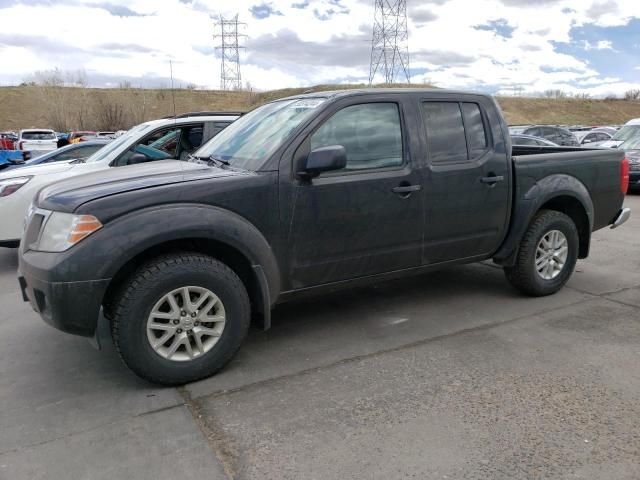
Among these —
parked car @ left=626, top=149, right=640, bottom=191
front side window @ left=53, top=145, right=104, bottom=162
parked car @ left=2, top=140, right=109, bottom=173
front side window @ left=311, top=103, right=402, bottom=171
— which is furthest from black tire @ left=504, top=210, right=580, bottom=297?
parked car @ left=626, top=149, right=640, bottom=191

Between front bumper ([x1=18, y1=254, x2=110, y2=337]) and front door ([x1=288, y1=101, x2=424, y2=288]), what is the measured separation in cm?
131

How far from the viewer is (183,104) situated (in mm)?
74438

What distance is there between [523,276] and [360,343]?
1856 mm

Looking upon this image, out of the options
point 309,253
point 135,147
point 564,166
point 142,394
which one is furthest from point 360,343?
point 135,147

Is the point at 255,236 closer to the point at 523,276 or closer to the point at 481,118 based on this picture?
the point at 481,118

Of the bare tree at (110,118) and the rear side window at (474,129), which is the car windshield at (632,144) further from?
the bare tree at (110,118)

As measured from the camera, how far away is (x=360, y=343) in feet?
13.9

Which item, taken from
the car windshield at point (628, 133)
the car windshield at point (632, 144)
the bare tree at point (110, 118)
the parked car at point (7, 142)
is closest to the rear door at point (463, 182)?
the car windshield at point (632, 144)

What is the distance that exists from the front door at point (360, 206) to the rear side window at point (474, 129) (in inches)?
28.2

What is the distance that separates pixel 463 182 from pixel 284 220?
166cm

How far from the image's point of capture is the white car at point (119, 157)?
6.54 metres

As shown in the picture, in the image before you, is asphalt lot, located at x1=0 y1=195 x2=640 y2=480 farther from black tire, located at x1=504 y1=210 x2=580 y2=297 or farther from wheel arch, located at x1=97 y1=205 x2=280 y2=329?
wheel arch, located at x1=97 y1=205 x2=280 y2=329

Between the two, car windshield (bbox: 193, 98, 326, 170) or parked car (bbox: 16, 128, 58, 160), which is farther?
parked car (bbox: 16, 128, 58, 160)

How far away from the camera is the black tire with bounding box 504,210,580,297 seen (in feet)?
16.5
